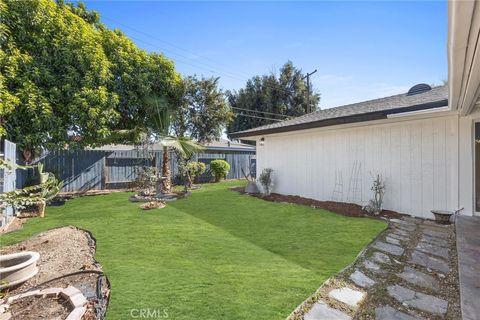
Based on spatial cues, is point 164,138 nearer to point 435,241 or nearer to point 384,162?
point 384,162

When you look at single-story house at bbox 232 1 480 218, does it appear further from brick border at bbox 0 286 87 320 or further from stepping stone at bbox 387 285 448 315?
brick border at bbox 0 286 87 320

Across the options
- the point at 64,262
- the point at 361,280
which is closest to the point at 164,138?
the point at 64,262

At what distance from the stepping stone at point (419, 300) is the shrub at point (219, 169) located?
12.9m

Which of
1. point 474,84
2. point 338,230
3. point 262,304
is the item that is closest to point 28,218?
point 262,304

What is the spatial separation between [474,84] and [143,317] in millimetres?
4830

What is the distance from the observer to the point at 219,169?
1555cm

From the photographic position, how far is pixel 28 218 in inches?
267

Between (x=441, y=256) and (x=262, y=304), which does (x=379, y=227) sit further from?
(x=262, y=304)

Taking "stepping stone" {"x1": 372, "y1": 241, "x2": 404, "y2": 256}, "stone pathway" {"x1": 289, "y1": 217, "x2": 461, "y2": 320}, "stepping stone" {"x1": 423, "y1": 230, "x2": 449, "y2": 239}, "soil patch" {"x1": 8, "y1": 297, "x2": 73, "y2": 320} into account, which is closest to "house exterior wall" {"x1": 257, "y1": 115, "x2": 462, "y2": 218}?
"stepping stone" {"x1": 423, "y1": 230, "x2": 449, "y2": 239}

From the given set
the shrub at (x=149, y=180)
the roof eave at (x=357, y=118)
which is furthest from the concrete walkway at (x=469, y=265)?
the shrub at (x=149, y=180)

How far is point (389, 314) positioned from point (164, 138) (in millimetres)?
8335

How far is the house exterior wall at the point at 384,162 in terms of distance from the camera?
5883 mm

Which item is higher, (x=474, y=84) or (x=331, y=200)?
(x=474, y=84)

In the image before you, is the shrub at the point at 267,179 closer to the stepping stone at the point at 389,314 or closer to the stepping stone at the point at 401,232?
the stepping stone at the point at 401,232
